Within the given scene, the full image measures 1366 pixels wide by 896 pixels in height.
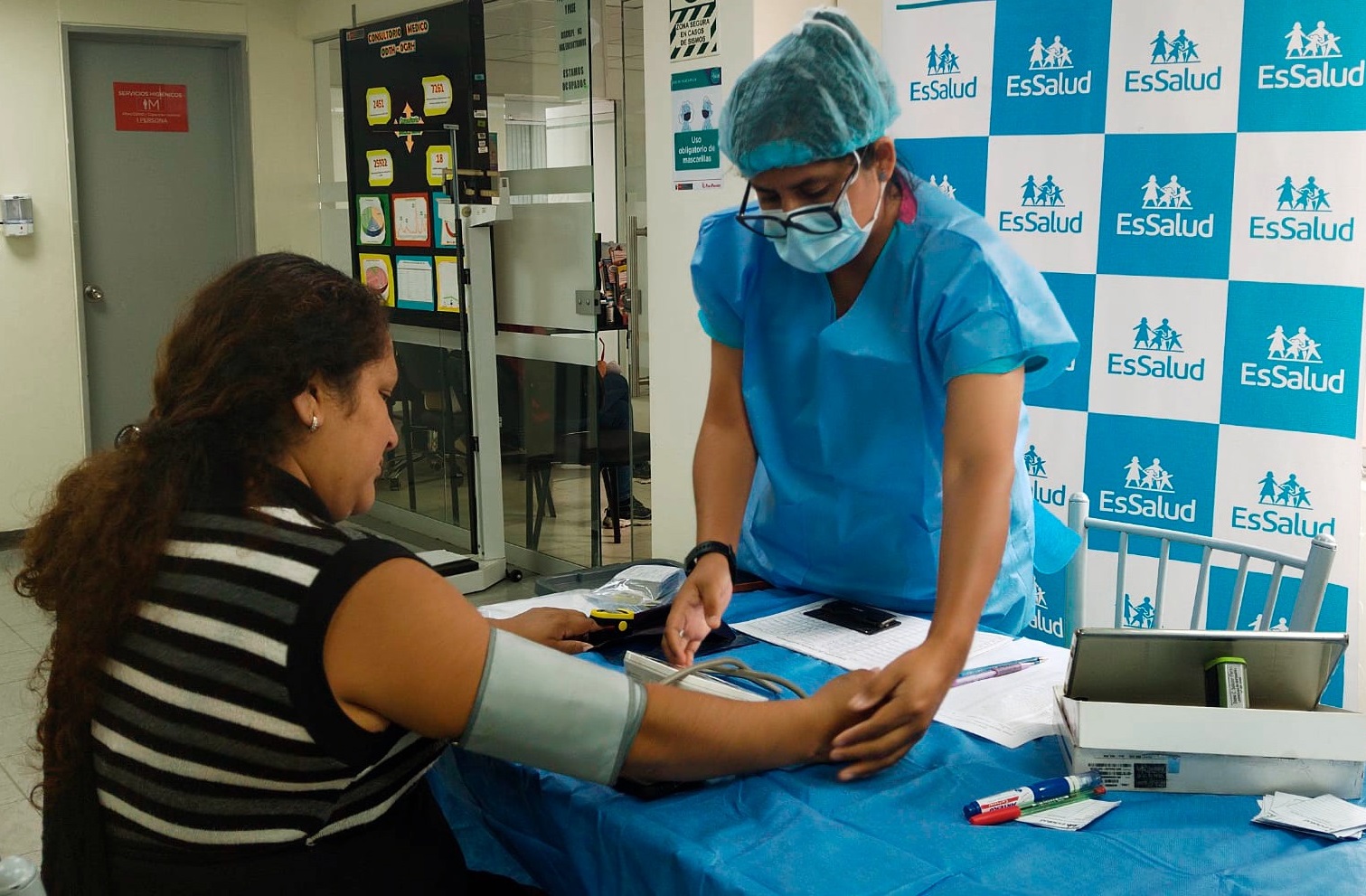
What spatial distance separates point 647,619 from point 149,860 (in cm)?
69

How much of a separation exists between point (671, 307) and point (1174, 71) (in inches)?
61.7

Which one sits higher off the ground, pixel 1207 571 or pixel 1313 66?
pixel 1313 66

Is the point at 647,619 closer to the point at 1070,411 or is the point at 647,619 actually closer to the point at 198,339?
the point at 198,339

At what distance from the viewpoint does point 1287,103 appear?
248 centimetres

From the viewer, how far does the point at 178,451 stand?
105 cm

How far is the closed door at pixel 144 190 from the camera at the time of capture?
5.47m

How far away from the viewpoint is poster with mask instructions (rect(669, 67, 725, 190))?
11.0 feet

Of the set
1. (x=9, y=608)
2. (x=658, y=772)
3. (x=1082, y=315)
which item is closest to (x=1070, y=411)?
(x=1082, y=315)

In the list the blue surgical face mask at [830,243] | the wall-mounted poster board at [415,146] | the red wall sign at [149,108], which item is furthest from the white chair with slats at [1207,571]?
the red wall sign at [149,108]

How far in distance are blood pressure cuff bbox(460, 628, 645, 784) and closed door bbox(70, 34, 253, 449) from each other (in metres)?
5.06

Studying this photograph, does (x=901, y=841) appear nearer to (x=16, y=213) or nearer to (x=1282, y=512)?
(x=1282, y=512)

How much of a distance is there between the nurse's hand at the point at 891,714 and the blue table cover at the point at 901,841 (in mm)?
21

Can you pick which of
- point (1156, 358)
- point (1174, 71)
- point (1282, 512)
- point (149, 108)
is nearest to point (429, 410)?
point (149, 108)

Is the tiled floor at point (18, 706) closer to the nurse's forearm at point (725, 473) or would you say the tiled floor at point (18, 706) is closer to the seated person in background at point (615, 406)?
the seated person in background at point (615, 406)
